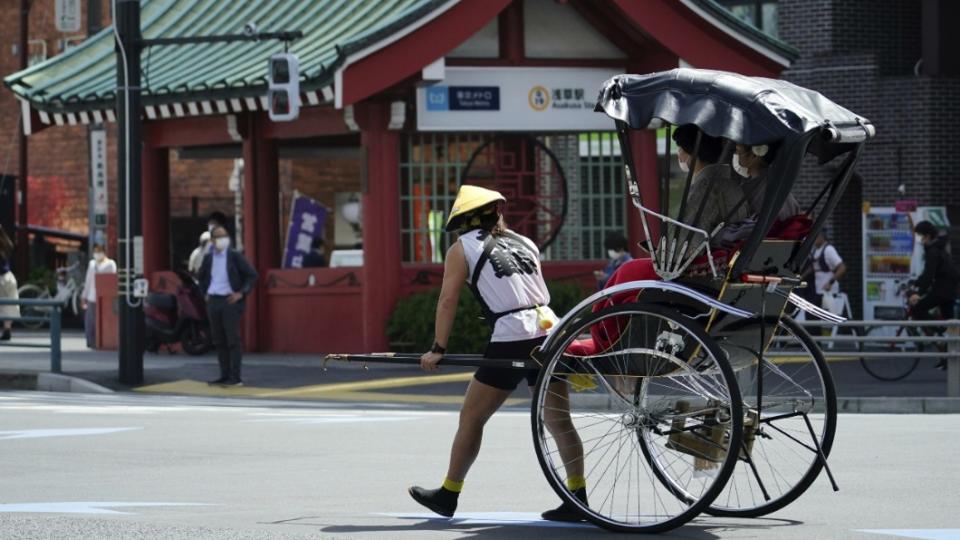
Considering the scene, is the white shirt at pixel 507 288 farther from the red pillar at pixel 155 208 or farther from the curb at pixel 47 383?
the red pillar at pixel 155 208

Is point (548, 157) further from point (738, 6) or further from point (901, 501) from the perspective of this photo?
point (901, 501)

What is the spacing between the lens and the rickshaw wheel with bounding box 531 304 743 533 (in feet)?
27.4

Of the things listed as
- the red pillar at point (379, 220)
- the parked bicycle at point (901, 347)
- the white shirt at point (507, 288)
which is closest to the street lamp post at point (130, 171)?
the red pillar at point (379, 220)

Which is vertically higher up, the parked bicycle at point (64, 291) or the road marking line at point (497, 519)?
the parked bicycle at point (64, 291)

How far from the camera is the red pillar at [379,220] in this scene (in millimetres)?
24359

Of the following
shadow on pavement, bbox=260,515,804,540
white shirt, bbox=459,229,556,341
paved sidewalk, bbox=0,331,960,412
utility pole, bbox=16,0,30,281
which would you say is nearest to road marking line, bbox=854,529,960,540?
shadow on pavement, bbox=260,515,804,540

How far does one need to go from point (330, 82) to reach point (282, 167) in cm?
1833

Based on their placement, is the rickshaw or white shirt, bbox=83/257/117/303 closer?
the rickshaw

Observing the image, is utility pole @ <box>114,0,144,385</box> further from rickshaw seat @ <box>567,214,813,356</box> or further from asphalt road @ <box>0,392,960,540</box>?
rickshaw seat @ <box>567,214,813,356</box>

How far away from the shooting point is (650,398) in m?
8.91

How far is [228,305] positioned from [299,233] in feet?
19.2

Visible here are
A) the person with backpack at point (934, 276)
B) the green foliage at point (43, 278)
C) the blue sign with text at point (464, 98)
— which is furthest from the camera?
the green foliage at point (43, 278)

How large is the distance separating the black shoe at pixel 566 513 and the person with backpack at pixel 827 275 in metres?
16.1

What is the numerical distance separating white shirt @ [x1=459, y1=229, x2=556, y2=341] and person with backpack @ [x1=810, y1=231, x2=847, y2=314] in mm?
15968
